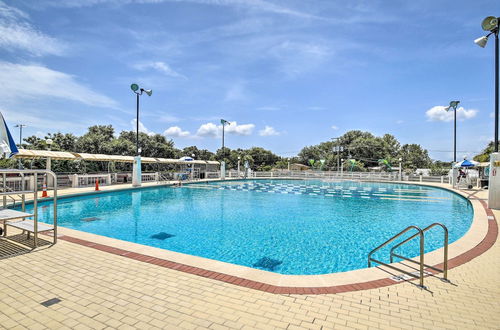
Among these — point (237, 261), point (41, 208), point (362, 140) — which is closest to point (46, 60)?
point (41, 208)

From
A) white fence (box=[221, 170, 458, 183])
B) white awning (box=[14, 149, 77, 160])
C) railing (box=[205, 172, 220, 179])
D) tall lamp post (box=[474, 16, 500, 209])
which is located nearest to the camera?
tall lamp post (box=[474, 16, 500, 209])

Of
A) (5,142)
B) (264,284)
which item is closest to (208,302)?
(264,284)

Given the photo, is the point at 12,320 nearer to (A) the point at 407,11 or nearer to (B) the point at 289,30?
(B) the point at 289,30

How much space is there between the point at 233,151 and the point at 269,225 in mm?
53301

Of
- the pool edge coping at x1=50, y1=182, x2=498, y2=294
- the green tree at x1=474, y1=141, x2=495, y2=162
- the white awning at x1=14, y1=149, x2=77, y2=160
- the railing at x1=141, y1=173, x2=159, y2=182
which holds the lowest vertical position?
the pool edge coping at x1=50, y1=182, x2=498, y2=294

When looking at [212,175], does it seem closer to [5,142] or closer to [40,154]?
[40,154]

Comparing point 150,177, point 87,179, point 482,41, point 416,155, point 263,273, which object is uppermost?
point 482,41

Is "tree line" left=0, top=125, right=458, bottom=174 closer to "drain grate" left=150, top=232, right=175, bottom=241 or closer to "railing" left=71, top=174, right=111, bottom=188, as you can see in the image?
"railing" left=71, top=174, right=111, bottom=188

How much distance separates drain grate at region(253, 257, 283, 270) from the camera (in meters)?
5.66

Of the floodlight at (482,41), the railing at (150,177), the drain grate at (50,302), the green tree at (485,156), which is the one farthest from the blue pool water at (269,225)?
the green tree at (485,156)

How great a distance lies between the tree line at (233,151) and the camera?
1123 inches

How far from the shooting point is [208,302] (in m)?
2.98

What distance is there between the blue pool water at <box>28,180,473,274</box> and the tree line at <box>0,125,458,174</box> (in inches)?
447

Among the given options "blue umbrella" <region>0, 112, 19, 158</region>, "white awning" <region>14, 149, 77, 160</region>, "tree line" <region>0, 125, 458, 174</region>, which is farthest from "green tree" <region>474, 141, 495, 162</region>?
"white awning" <region>14, 149, 77, 160</region>
